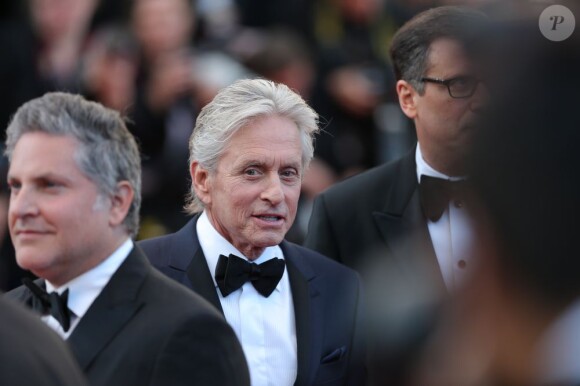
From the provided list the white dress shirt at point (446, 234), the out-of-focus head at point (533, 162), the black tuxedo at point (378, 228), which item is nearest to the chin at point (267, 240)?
the black tuxedo at point (378, 228)

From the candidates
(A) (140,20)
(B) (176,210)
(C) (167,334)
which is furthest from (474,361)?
(A) (140,20)

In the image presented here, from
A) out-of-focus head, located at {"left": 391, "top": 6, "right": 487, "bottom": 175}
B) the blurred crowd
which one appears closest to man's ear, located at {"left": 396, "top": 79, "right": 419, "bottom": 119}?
out-of-focus head, located at {"left": 391, "top": 6, "right": 487, "bottom": 175}

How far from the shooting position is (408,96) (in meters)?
4.18

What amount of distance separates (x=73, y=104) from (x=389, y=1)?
486 cm

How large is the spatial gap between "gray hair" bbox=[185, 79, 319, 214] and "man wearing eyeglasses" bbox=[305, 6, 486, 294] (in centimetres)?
45

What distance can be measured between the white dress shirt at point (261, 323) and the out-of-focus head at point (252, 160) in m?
0.06

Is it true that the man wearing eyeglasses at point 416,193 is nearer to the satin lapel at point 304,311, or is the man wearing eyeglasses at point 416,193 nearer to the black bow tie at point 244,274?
the satin lapel at point 304,311

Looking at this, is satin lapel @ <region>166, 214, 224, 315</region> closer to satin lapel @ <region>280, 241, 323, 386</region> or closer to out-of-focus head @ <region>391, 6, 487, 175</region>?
satin lapel @ <region>280, 241, 323, 386</region>

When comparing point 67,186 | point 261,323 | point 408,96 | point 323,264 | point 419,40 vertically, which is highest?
point 419,40

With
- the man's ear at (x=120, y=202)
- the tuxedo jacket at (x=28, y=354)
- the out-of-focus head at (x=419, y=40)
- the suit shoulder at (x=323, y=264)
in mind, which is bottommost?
the suit shoulder at (x=323, y=264)

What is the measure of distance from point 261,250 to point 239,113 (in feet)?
1.58

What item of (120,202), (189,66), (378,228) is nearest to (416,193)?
(378,228)

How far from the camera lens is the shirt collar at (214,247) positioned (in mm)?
3799

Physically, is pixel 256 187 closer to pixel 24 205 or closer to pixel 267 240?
pixel 267 240
